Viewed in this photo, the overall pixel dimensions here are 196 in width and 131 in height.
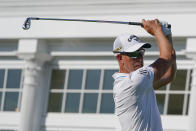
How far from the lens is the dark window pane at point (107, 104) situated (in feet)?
42.2

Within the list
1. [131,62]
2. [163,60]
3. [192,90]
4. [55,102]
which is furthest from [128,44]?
[55,102]

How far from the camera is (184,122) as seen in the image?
39.5ft

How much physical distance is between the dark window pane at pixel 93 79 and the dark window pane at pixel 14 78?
1.55 metres

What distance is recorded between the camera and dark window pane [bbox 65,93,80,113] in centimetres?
1320

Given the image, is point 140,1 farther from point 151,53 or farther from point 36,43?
point 36,43

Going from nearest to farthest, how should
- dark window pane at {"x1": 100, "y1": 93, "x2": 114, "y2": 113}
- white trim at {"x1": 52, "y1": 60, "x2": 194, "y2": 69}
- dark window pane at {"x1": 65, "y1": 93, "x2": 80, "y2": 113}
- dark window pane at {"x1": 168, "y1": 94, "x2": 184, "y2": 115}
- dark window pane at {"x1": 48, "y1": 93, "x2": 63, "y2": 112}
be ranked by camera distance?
dark window pane at {"x1": 168, "y1": 94, "x2": 184, "y2": 115} < dark window pane at {"x1": 100, "y1": 93, "x2": 114, "y2": 113} < white trim at {"x1": 52, "y1": 60, "x2": 194, "y2": 69} < dark window pane at {"x1": 65, "y1": 93, "x2": 80, "y2": 113} < dark window pane at {"x1": 48, "y1": 93, "x2": 63, "y2": 112}

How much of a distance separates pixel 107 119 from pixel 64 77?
1.32 meters

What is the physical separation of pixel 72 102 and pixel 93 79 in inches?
24.7

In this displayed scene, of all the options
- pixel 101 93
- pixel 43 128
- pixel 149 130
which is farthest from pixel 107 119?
pixel 149 130

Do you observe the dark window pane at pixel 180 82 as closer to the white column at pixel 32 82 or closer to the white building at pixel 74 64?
the white building at pixel 74 64

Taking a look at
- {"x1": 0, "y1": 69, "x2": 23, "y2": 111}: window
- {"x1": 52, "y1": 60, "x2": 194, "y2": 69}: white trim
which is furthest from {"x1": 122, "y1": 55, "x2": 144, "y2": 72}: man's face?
{"x1": 0, "y1": 69, "x2": 23, "y2": 111}: window

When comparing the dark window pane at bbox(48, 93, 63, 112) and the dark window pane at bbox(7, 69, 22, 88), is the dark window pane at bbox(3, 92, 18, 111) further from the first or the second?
the dark window pane at bbox(48, 93, 63, 112)

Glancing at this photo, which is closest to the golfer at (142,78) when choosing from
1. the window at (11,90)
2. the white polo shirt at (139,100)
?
the white polo shirt at (139,100)

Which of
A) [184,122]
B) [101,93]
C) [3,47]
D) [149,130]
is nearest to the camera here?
[149,130]
